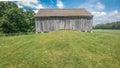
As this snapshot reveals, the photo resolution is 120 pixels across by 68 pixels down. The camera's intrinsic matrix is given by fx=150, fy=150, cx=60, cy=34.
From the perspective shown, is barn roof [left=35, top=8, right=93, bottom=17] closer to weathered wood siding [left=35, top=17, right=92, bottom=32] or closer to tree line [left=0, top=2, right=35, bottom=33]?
weathered wood siding [left=35, top=17, right=92, bottom=32]

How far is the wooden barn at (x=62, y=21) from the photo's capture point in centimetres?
3070

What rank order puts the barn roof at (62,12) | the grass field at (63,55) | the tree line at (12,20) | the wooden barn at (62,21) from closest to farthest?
the grass field at (63,55) → the wooden barn at (62,21) → the barn roof at (62,12) → the tree line at (12,20)

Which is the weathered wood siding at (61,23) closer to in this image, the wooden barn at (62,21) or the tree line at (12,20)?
the wooden barn at (62,21)

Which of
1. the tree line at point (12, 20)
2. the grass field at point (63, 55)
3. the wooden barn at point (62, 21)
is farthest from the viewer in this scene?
the tree line at point (12, 20)

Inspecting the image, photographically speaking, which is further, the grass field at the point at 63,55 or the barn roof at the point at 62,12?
the barn roof at the point at 62,12

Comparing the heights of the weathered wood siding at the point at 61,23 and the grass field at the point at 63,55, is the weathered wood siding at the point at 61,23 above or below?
above

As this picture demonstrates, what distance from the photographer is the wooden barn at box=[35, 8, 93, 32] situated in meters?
30.7

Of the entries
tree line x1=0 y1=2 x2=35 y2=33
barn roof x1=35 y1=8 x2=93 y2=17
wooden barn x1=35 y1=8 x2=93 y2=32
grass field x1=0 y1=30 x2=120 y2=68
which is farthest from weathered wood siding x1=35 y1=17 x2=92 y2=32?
grass field x1=0 y1=30 x2=120 y2=68

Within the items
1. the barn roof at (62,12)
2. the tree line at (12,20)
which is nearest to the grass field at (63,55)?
the barn roof at (62,12)

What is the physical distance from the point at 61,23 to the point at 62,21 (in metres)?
0.46

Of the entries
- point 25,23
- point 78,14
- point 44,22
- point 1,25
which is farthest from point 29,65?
point 25,23

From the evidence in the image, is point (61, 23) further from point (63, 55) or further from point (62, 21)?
point (63, 55)

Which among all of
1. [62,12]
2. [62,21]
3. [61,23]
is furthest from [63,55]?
[62,12]

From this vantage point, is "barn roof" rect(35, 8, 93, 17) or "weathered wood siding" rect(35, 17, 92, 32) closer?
"weathered wood siding" rect(35, 17, 92, 32)
